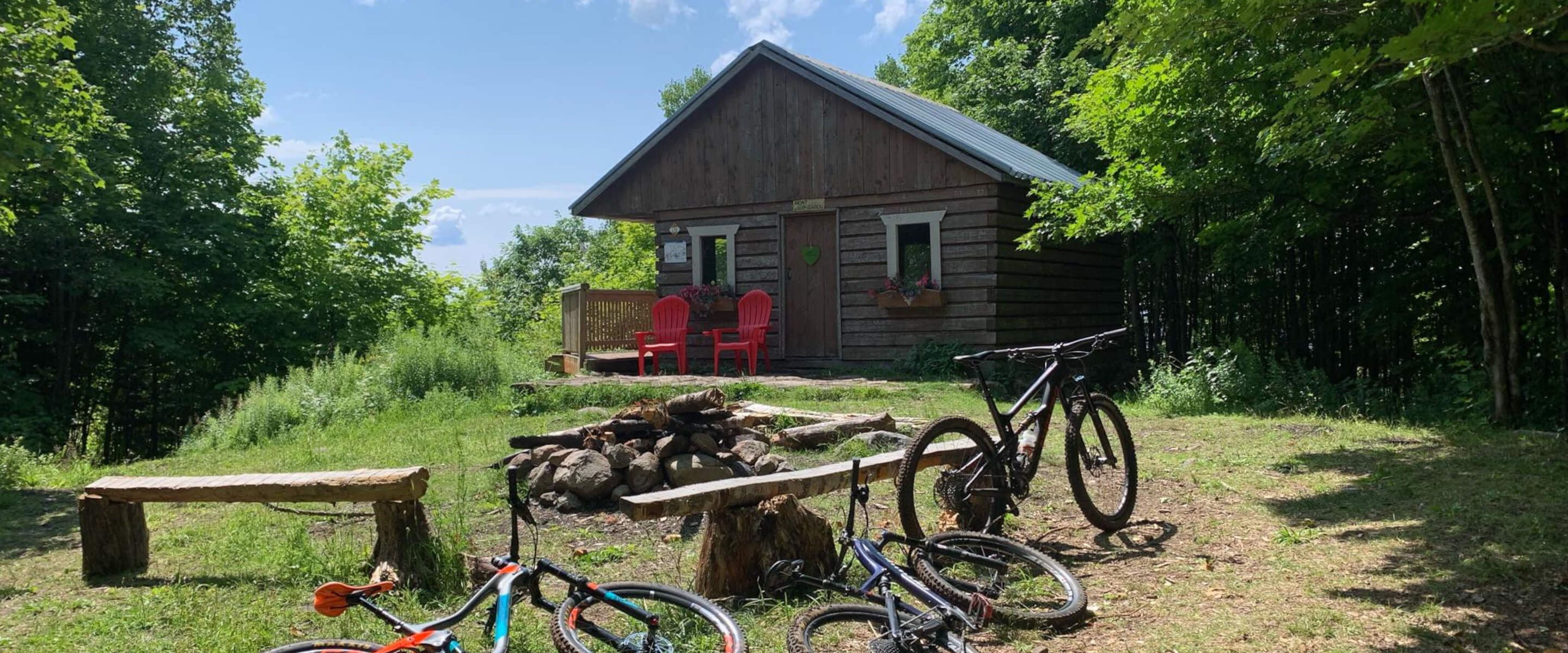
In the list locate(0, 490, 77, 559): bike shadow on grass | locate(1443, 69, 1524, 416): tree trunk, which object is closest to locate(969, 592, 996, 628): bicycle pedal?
locate(0, 490, 77, 559): bike shadow on grass

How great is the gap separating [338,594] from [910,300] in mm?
10882

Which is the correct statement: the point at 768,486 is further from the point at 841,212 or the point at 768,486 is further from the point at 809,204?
the point at 809,204

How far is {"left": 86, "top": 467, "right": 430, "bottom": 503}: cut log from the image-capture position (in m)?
4.36

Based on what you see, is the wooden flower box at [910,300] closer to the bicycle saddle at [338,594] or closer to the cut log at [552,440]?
the cut log at [552,440]

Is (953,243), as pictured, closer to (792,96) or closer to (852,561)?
(792,96)

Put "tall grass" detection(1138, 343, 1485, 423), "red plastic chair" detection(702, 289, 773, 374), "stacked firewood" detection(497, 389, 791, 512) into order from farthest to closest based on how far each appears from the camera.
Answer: "red plastic chair" detection(702, 289, 773, 374), "tall grass" detection(1138, 343, 1485, 423), "stacked firewood" detection(497, 389, 791, 512)

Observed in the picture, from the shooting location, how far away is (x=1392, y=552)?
459cm

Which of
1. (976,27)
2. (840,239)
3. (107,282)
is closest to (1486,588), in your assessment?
(840,239)

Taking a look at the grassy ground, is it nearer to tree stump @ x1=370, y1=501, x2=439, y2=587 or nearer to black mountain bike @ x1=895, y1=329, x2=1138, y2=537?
tree stump @ x1=370, y1=501, x2=439, y2=587

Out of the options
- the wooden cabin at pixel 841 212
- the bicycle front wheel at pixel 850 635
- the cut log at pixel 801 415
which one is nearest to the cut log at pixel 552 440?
the cut log at pixel 801 415

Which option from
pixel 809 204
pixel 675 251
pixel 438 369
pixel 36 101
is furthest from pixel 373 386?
pixel 809 204

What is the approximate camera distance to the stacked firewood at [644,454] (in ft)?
19.6

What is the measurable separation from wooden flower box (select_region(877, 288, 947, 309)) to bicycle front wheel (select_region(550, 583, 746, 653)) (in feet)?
32.3

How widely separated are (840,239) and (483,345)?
4.91 meters
